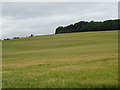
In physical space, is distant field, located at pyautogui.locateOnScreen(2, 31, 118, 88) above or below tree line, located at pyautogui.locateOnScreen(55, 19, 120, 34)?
below

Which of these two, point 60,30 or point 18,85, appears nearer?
point 18,85

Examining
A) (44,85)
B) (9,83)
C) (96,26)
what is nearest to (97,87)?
(44,85)

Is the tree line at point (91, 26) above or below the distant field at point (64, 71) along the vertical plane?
above

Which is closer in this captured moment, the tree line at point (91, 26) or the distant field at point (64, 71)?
the distant field at point (64, 71)

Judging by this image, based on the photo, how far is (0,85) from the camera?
9.64 meters

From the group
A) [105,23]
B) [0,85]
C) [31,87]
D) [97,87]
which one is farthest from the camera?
[105,23]

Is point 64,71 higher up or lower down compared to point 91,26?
lower down

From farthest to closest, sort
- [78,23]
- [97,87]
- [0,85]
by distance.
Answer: [78,23], [0,85], [97,87]

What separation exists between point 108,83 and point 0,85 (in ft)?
16.7

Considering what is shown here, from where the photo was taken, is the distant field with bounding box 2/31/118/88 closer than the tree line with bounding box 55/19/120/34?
Yes

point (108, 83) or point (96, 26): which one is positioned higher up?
point (96, 26)

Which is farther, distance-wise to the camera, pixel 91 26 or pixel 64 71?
pixel 91 26

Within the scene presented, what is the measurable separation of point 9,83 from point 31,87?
1.68m

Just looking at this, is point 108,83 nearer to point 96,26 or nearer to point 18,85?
point 18,85
